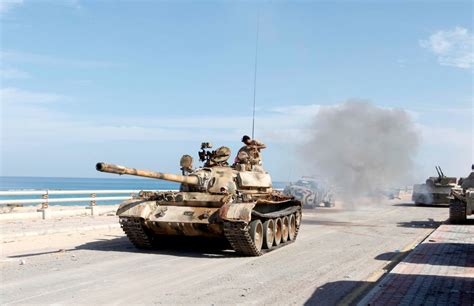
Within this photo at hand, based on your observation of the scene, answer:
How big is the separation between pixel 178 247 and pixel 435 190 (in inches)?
960

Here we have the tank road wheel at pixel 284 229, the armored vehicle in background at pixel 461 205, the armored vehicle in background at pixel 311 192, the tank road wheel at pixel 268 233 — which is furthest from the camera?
the armored vehicle in background at pixel 311 192

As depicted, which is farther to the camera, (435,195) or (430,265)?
(435,195)

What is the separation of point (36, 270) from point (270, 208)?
638 cm

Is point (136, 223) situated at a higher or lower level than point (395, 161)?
lower

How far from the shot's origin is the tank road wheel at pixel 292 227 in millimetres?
15195

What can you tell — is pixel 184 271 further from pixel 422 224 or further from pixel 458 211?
pixel 422 224

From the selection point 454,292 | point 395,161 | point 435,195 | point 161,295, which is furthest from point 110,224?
point 435,195

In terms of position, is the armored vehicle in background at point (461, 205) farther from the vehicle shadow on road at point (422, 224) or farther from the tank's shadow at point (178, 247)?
the tank's shadow at point (178, 247)

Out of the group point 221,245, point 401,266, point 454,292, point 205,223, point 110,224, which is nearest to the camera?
point 454,292

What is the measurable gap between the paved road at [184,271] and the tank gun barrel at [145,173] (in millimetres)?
1691

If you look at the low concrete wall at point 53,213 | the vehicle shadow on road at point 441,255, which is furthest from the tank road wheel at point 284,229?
the low concrete wall at point 53,213

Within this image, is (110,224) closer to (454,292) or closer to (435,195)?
(454,292)

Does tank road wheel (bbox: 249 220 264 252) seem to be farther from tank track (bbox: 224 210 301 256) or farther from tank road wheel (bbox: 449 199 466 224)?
tank road wheel (bbox: 449 199 466 224)

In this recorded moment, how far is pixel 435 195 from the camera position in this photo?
34219 mm
